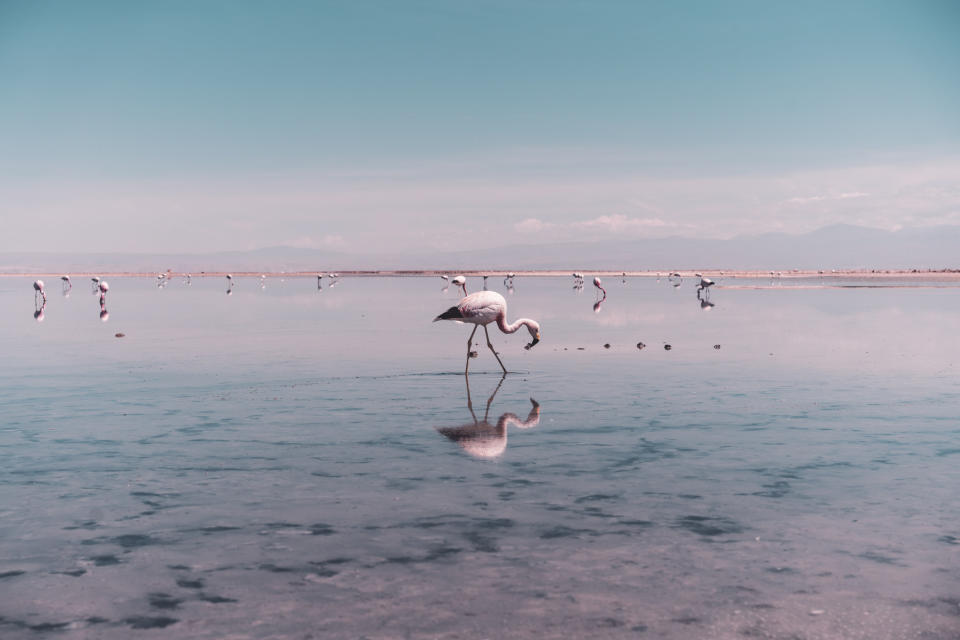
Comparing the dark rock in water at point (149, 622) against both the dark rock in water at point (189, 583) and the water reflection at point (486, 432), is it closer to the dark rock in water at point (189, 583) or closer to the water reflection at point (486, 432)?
the dark rock in water at point (189, 583)

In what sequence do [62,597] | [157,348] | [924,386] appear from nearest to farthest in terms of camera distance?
[62,597] < [924,386] < [157,348]

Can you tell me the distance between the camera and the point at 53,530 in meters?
8.38

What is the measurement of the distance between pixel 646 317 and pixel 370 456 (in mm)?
29109

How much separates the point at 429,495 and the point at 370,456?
6.75 ft

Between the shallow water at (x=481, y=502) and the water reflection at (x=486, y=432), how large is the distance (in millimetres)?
77

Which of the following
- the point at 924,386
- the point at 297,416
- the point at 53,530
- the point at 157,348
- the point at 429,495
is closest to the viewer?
the point at 53,530

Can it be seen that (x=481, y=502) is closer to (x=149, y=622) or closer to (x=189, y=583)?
(x=189, y=583)

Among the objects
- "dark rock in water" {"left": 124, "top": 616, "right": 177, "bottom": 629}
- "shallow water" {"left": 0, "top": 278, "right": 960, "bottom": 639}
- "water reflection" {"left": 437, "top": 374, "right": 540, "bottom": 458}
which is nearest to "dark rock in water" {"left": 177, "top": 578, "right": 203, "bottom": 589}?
"shallow water" {"left": 0, "top": 278, "right": 960, "bottom": 639}

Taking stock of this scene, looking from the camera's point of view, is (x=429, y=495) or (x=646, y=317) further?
(x=646, y=317)

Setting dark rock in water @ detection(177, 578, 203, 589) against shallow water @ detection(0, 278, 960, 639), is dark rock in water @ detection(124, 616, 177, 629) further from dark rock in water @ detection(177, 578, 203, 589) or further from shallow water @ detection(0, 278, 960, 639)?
dark rock in water @ detection(177, 578, 203, 589)

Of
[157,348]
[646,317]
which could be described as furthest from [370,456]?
[646,317]

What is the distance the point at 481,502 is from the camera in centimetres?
930

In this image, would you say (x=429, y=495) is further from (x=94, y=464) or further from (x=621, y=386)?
(x=621, y=386)

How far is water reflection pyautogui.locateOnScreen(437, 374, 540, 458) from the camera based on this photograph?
12.0 metres
